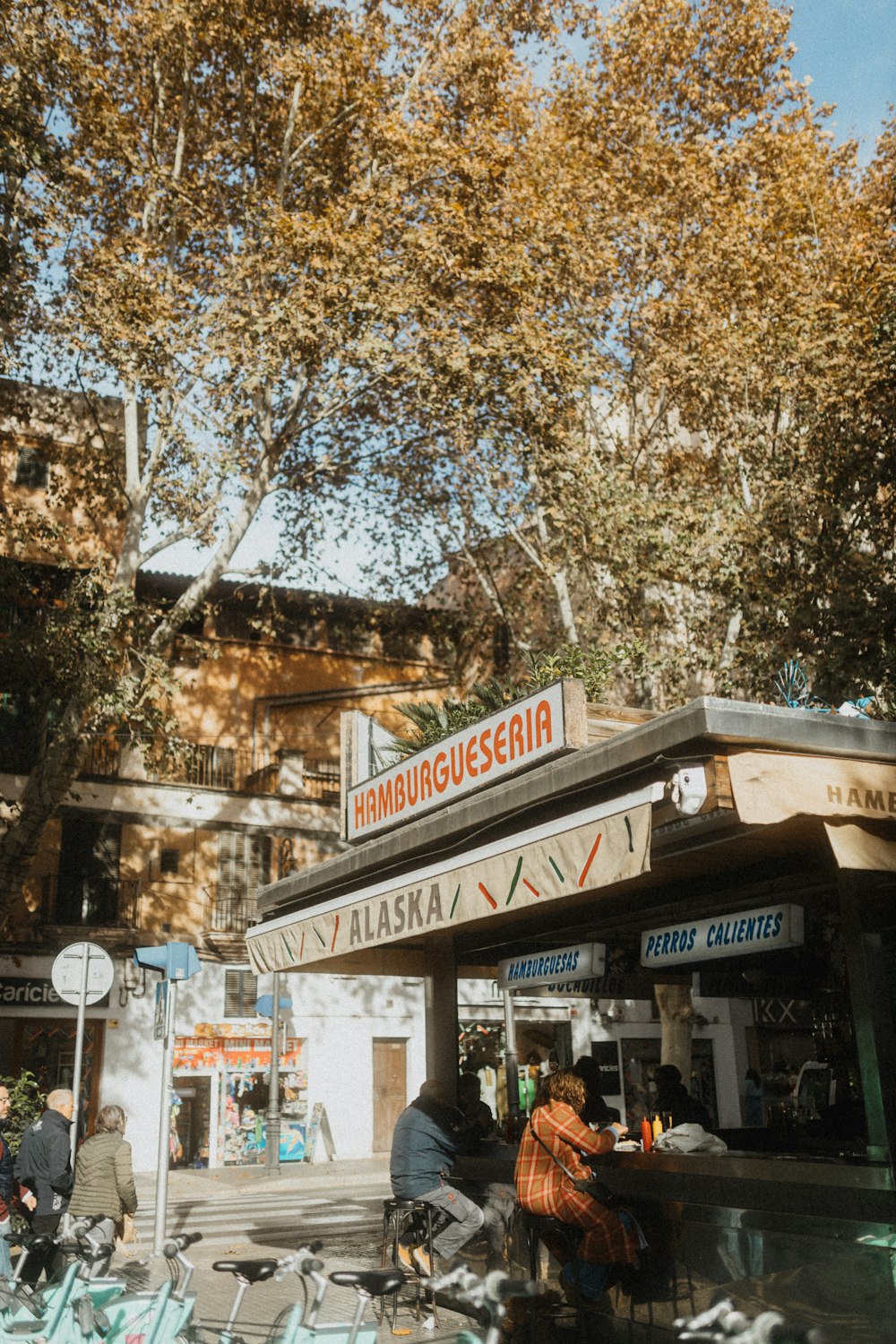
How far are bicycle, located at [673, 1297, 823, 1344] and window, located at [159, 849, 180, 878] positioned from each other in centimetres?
2573

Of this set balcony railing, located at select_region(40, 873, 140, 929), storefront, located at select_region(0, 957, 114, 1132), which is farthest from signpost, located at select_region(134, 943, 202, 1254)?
balcony railing, located at select_region(40, 873, 140, 929)

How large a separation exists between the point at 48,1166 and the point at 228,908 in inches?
811

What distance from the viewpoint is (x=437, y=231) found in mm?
18812

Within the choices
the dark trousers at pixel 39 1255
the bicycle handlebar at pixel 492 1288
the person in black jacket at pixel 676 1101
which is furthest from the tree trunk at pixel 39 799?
the bicycle handlebar at pixel 492 1288

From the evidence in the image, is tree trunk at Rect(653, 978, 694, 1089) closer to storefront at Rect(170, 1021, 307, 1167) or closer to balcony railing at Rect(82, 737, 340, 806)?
storefront at Rect(170, 1021, 307, 1167)

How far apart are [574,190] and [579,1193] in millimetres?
18649

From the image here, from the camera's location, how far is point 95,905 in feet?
88.8

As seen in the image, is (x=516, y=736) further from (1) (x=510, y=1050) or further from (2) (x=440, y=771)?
(1) (x=510, y=1050)

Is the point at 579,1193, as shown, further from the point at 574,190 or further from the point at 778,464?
the point at 574,190

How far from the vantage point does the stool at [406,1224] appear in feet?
25.6

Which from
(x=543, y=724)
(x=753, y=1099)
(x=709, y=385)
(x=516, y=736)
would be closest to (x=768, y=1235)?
(x=543, y=724)

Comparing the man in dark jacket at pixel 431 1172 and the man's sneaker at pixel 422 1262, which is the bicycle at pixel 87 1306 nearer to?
the man in dark jacket at pixel 431 1172

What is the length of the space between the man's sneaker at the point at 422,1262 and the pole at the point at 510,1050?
1731 millimetres

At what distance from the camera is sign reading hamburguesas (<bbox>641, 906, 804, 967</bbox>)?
263 inches
